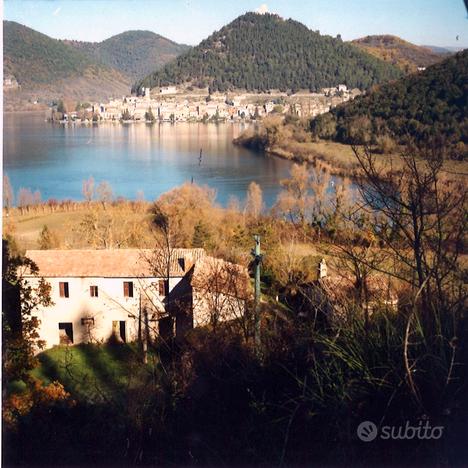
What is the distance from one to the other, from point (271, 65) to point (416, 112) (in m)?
0.77

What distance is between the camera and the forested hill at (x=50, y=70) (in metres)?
2.27

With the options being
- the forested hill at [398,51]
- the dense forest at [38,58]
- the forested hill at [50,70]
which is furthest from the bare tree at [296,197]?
the dense forest at [38,58]

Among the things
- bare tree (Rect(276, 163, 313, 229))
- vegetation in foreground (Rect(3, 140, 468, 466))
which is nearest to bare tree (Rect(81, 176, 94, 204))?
vegetation in foreground (Rect(3, 140, 468, 466))

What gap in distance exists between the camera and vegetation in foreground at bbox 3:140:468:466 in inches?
55.8

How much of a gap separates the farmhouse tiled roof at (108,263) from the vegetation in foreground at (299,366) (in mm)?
100

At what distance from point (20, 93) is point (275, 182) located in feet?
3.89

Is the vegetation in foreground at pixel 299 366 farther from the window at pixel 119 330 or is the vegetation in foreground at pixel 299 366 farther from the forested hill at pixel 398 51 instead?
the forested hill at pixel 398 51

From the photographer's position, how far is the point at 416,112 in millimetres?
2346

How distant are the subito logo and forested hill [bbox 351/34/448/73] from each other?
1.40 metres

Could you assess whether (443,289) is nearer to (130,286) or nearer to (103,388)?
(130,286)

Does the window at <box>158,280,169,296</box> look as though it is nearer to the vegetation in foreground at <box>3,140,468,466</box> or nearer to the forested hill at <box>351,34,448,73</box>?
the vegetation in foreground at <box>3,140,468,466</box>

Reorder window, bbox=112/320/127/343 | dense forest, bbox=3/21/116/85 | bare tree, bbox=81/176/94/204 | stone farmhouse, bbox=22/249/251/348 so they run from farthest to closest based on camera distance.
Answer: bare tree, bbox=81/176/94/204 < window, bbox=112/320/127/343 < stone farmhouse, bbox=22/249/251/348 < dense forest, bbox=3/21/116/85

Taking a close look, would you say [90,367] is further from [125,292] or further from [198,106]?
[198,106]

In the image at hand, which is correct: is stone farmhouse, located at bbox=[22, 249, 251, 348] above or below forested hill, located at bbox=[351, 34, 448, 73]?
below
